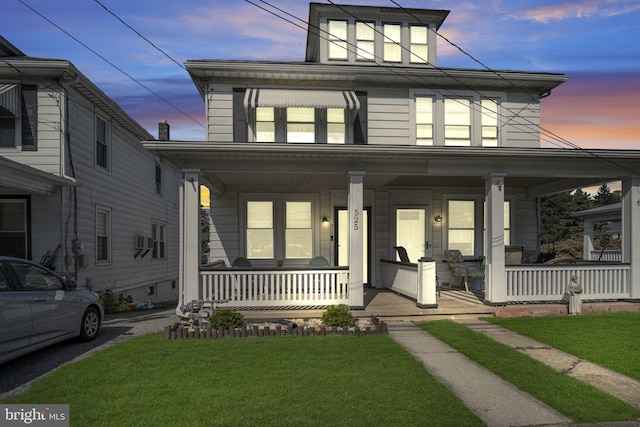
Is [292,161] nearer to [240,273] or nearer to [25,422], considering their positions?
Result: [240,273]

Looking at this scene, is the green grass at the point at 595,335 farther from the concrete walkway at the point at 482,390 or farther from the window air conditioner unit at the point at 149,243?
the window air conditioner unit at the point at 149,243

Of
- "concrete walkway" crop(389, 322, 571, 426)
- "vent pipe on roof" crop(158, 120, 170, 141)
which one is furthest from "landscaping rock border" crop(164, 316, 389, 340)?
"vent pipe on roof" crop(158, 120, 170, 141)

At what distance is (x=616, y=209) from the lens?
57.8ft

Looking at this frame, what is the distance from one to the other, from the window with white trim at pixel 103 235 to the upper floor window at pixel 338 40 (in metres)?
8.20

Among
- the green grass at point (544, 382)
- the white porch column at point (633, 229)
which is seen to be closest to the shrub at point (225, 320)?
the green grass at point (544, 382)

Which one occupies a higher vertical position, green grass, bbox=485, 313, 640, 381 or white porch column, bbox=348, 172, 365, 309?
white porch column, bbox=348, 172, 365, 309

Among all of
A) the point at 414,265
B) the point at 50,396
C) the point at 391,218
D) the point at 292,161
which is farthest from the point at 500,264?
the point at 50,396

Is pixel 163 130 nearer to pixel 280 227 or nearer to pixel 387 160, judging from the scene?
pixel 280 227

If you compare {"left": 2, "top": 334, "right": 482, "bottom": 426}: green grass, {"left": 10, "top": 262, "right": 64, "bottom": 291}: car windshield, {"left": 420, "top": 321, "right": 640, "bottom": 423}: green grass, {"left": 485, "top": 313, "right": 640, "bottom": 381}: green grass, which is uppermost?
{"left": 10, "top": 262, "right": 64, "bottom": 291}: car windshield

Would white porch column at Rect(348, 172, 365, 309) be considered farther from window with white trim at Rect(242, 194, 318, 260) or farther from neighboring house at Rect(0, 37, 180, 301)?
neighboring house at Rect(0, 37, 180, 301)

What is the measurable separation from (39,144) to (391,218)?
924 centimetres

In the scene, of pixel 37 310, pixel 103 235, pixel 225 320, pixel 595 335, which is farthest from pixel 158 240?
pixel 595 335

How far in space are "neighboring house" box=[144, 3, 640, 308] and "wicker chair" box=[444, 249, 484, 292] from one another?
33 centimetres

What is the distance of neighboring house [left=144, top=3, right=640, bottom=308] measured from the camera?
938 centimetres
